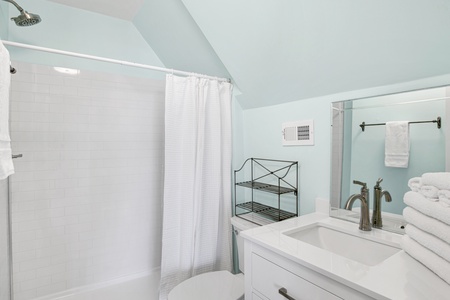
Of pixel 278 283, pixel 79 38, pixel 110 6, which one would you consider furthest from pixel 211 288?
pixel 110 6

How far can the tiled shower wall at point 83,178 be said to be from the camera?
1.67 m

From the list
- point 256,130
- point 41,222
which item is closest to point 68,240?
point 41,222

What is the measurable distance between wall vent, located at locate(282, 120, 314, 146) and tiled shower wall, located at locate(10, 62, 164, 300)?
112 cm

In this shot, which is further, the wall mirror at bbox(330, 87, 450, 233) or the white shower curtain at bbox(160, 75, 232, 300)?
the white shower curtain at bbox(160, 75, 232, 300)

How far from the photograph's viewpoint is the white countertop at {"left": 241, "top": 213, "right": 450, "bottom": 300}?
640mm

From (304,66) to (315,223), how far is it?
89 centimetres

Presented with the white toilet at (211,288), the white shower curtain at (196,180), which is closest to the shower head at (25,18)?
the white shower curtain at (196,180)

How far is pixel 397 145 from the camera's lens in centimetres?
112

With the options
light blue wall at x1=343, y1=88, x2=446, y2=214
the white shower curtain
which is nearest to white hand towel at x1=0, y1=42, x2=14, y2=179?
the white shower curtain

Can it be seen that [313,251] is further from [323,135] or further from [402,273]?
[323,135]

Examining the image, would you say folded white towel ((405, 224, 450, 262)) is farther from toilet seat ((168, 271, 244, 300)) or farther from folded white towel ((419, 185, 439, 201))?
toilet seat ((168, 271, 244, 300))

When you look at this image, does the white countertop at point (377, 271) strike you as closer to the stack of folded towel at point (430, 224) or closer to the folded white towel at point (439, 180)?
the stack of folded towel at point (430, 224)

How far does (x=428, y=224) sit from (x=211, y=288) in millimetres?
1146

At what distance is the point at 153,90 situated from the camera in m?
2.11
